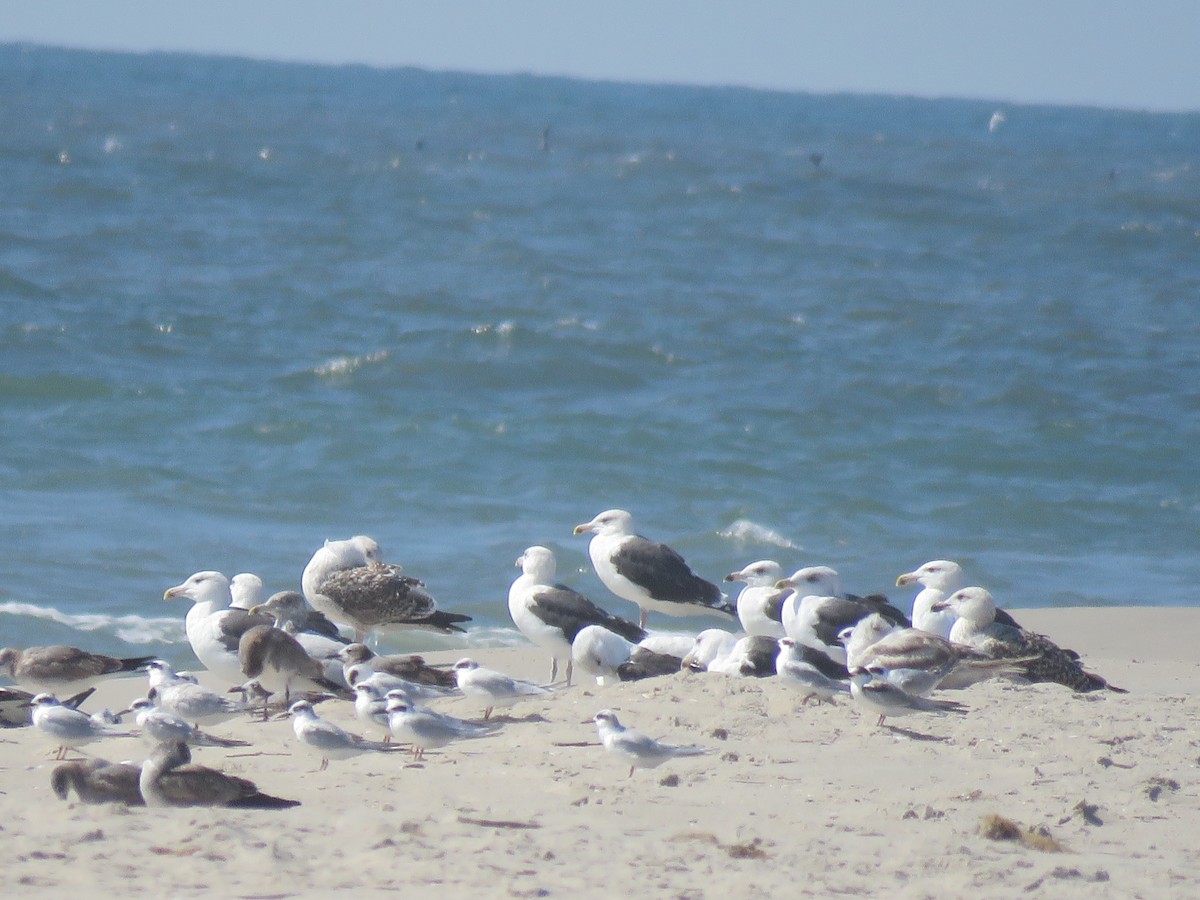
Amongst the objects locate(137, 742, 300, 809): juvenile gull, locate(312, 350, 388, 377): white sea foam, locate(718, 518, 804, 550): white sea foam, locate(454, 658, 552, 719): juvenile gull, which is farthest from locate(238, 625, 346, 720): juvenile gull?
locate(312, 350, 388, 377): white sea foam

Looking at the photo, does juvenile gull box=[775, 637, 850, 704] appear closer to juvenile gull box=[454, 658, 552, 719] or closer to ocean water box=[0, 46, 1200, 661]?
juvenile gull box=[454, 658, 552, 719]

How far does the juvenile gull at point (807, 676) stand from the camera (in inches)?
314

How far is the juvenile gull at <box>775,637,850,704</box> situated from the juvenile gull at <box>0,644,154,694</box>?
10.7 ft

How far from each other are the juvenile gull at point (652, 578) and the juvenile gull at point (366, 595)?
44.6 inches

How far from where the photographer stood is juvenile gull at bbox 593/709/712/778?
263 inches

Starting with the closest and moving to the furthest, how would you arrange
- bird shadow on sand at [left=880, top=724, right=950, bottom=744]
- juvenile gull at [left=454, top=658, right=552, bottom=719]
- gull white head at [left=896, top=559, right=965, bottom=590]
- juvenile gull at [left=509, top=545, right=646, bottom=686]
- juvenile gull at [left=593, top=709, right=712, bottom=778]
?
juvenile gull at [left=593, top=709, right=712, bottom=778] < bird shadow on sand at [left=880, top=724, right=950, bottom=744] < juvenile gull at [left=454, top=658, right=552, bottom=719] < juvenile gull at [left=509, top=545, right=646, bottom=686] < gull white head at [left=896, top=559, right=965, bottom=590]

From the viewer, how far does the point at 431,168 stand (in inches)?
1956

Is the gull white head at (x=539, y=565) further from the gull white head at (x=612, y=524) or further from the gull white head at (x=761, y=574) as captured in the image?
the gull white head at (x=761, y=574)

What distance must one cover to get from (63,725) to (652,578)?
4.65 metres

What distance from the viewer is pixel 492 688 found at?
7.79 metres

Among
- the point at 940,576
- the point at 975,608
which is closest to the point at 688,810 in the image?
the point at 975,608

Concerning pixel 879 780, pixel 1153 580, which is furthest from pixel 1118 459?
pixel 879 780

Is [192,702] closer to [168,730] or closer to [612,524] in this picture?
[168,730]

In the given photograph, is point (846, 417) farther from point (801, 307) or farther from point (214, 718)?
point (214, 718)
